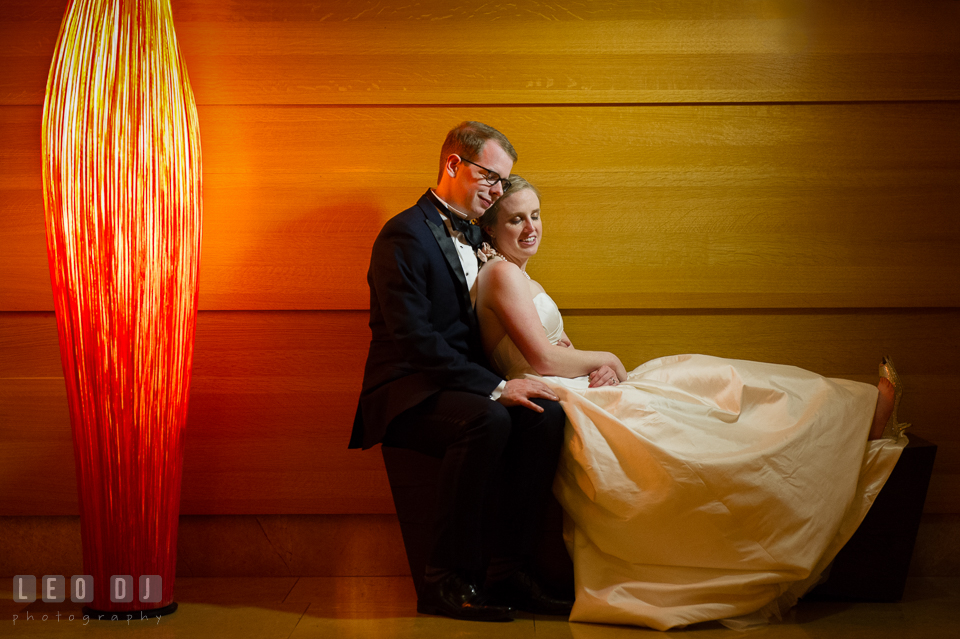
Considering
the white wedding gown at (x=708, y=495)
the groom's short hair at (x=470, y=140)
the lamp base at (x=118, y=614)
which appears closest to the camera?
the white wedding gown at (x=708, y=495)

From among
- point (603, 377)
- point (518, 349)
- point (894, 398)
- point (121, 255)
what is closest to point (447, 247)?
point (518, 349)

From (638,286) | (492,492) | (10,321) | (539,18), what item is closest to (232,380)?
(10,321)

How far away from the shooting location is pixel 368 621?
2068 millimetres

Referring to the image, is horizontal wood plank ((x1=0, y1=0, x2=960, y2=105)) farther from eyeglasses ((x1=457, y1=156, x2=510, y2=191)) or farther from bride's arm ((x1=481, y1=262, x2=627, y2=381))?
bride's arm ((x1=481, y1=262, x2=627, y2=381))

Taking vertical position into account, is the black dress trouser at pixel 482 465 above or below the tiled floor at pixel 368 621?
above

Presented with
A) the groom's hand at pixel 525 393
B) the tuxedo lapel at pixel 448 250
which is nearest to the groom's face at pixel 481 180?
the tuxedo lapel at pixel 448 250

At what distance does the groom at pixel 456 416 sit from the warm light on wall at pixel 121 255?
56 centimetres

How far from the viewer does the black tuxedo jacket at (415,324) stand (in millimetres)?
2018

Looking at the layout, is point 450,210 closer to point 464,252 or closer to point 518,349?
point 464,252

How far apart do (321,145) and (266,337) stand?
67cm

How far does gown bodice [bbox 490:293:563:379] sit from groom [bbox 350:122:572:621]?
127mm

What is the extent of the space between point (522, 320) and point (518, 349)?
4.2 inches

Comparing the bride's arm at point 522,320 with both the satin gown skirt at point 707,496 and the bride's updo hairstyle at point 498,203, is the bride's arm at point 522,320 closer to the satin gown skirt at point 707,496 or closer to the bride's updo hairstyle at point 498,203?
the satin gown skirt at point 707,496

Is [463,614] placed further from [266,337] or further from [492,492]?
[266,337]
